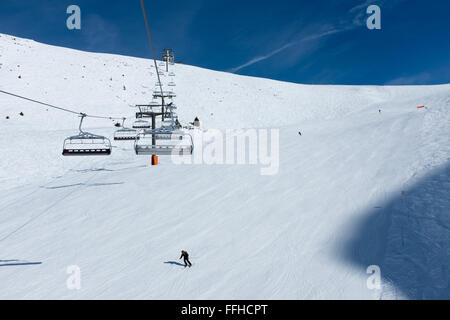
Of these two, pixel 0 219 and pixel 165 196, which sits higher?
pixel 165 196

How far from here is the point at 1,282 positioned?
917 cm

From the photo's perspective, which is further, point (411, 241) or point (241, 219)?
point (241, 219)

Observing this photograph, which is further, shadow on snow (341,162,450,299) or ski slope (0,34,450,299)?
ski slope (0,34,450,299)

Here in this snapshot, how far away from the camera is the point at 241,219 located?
12.4 m

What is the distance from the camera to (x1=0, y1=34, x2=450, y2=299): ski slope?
8398 mm

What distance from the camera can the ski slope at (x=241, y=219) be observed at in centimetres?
840

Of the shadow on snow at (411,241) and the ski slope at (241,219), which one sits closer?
the shadow on snow at (411,241)

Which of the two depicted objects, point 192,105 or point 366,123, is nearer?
point 366,123

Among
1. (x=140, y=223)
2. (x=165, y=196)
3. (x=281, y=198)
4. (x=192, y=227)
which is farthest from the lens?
(x=165, y=196)
